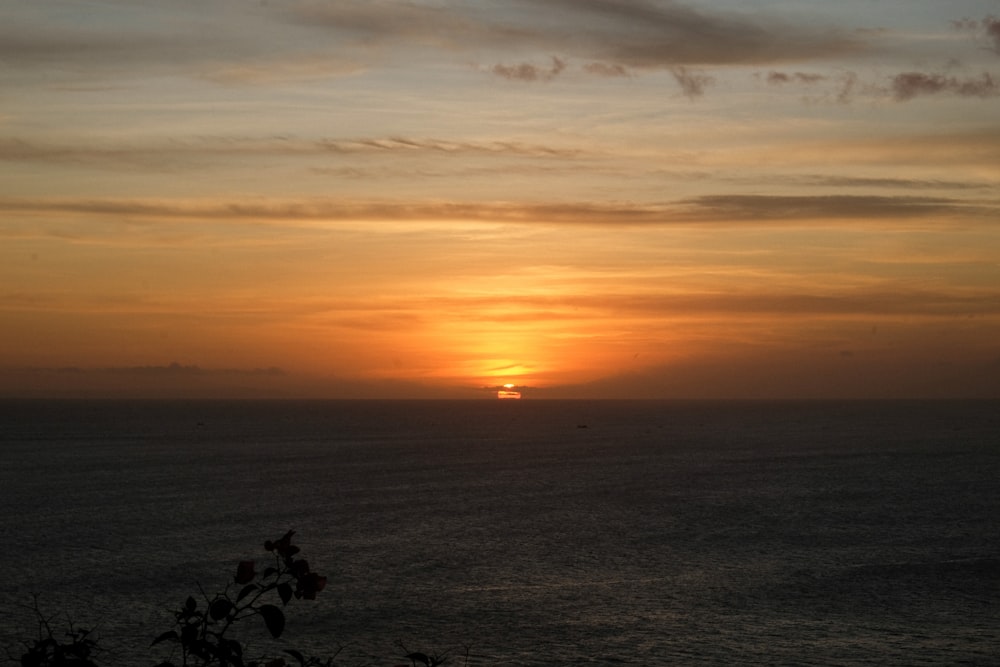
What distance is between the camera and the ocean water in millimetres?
49469

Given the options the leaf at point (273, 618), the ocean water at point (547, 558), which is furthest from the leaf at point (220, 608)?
the ocean water at point (547, 558)

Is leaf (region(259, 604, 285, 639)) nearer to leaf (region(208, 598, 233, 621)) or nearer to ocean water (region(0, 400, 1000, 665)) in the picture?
leaf (region(208, 598, 233, 621))

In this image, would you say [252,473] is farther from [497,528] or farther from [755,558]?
[755,558]

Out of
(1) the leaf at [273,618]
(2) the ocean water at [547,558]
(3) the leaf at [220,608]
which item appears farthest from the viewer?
(2) the ocean water at [547,558]

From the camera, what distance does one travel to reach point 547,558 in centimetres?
7050

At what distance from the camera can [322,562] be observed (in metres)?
68.9

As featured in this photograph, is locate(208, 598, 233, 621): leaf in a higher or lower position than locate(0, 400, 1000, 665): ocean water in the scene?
higher

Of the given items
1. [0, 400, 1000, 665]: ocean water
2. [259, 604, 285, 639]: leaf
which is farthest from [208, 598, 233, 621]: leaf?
[0, 400, 1000, 665]: ocean water

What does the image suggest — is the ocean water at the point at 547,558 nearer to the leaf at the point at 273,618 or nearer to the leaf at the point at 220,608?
the leaf at the point at 220,608

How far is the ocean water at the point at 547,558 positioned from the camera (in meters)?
49.5

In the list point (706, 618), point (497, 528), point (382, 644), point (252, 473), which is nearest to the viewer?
point (382, 644)

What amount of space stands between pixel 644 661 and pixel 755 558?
27.3m

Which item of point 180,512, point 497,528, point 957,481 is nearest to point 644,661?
point 497,528

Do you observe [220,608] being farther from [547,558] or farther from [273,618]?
[547,558]
